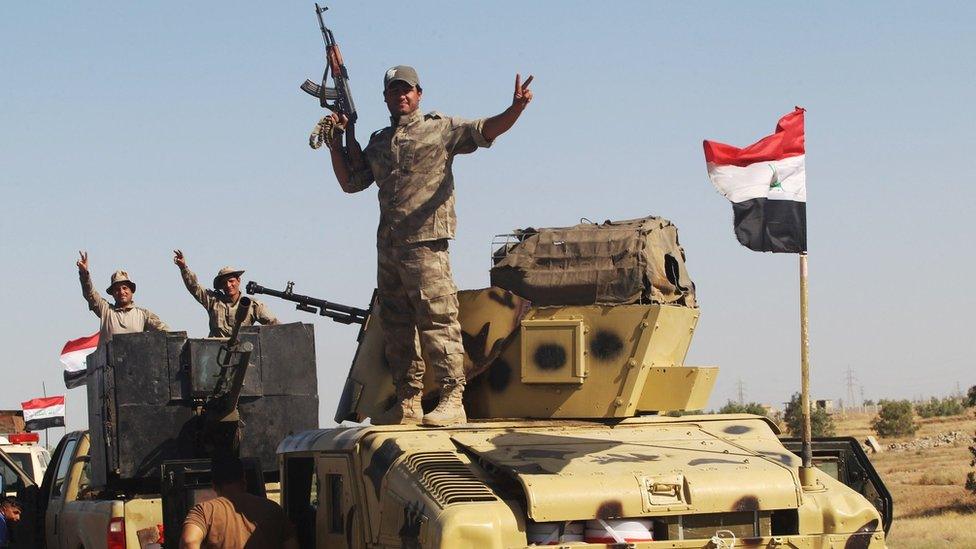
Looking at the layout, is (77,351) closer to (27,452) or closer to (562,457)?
(27,452)

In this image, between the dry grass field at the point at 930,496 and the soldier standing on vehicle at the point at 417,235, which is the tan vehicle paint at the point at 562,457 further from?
the dry grass field at the point at 930,496

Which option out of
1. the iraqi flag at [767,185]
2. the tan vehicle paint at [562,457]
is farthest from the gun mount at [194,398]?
the iraqi flag at [767,185]

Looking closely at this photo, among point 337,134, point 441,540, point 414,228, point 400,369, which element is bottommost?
point 441,540

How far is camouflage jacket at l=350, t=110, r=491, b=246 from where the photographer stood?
843cm

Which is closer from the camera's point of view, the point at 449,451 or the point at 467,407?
the point at 449,451

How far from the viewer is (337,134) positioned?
8805 millimetres

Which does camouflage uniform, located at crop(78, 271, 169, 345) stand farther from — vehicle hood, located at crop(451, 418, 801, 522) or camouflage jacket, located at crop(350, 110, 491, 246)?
vehicle hood, located at crop(451, 418, 801, 522)

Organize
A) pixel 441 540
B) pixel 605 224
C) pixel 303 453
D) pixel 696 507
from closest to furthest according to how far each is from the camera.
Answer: pixel 441 540 < pixel 696 507 < pixel 303 453 < pixel 605 224

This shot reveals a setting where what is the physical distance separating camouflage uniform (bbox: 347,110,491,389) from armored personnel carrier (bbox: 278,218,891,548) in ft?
1.16

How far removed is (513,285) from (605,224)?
29.8 inches

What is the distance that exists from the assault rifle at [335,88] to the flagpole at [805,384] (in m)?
3.02

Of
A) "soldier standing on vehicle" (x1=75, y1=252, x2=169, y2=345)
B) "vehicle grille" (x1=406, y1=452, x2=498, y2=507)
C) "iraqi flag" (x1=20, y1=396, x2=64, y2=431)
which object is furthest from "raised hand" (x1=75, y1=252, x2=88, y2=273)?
"iraqi flag" (x1=20, y1=396, x2=64, y2=431)

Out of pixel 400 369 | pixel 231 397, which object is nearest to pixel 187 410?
pixel 231 397

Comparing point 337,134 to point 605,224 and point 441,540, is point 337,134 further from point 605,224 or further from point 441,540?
point 441,540
